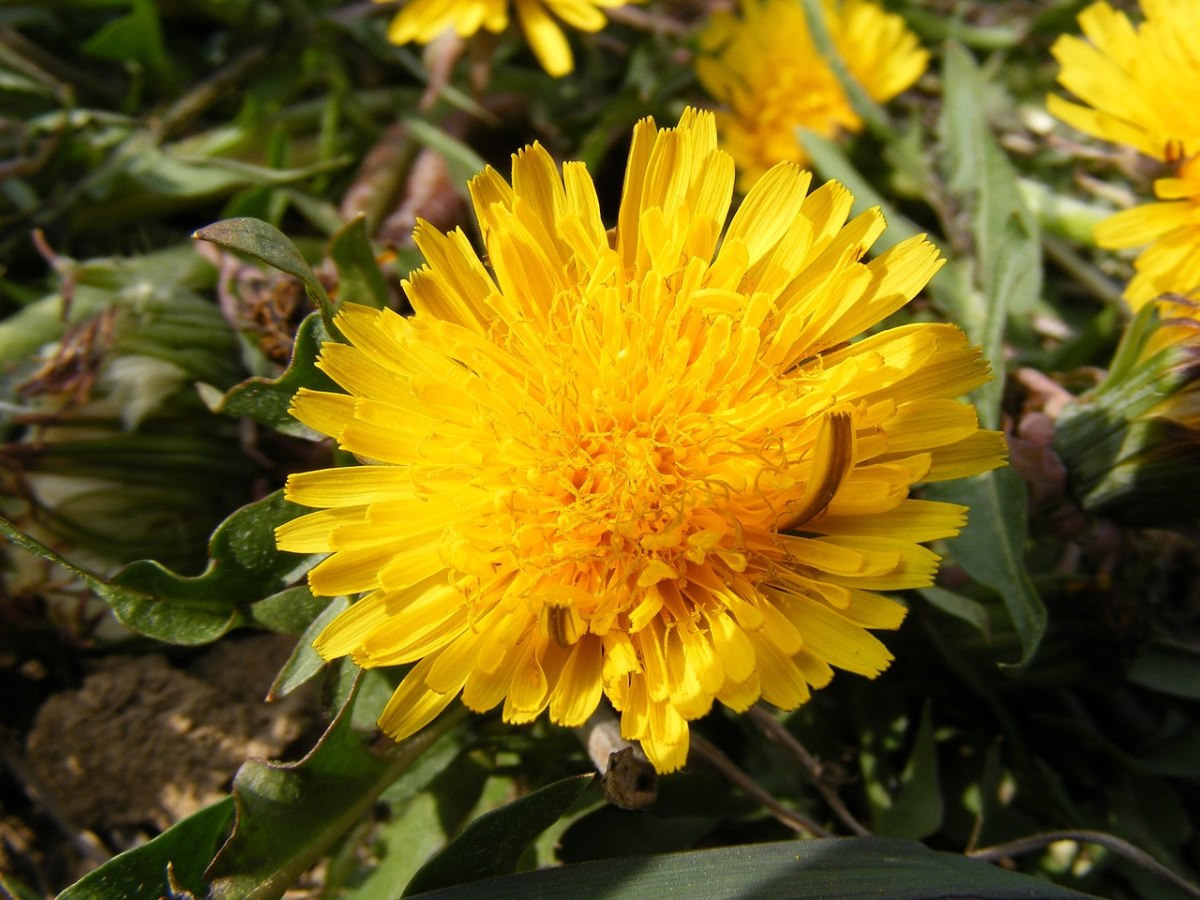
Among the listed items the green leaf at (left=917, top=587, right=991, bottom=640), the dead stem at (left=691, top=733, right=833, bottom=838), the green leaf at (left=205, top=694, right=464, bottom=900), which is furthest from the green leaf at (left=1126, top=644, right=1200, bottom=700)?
the green leaf at (left=205, top=694, right=464, bottom=900)

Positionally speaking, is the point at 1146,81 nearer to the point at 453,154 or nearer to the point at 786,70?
the point at 786,70

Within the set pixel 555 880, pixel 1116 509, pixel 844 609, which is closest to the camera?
pixel 844 609

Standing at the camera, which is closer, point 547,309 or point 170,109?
point 547,309

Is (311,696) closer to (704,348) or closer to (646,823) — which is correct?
(646,823)

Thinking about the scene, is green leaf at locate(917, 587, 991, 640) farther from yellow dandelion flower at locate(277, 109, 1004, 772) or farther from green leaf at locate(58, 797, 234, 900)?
green leaf at locate(58, 797, 234, 900)

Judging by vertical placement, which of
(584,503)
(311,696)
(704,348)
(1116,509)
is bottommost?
(311,696)

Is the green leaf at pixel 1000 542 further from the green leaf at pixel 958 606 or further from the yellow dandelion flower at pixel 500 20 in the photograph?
the yellow dandelion flower at pixel 500 20

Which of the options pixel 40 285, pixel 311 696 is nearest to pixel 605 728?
pixel 311 696
